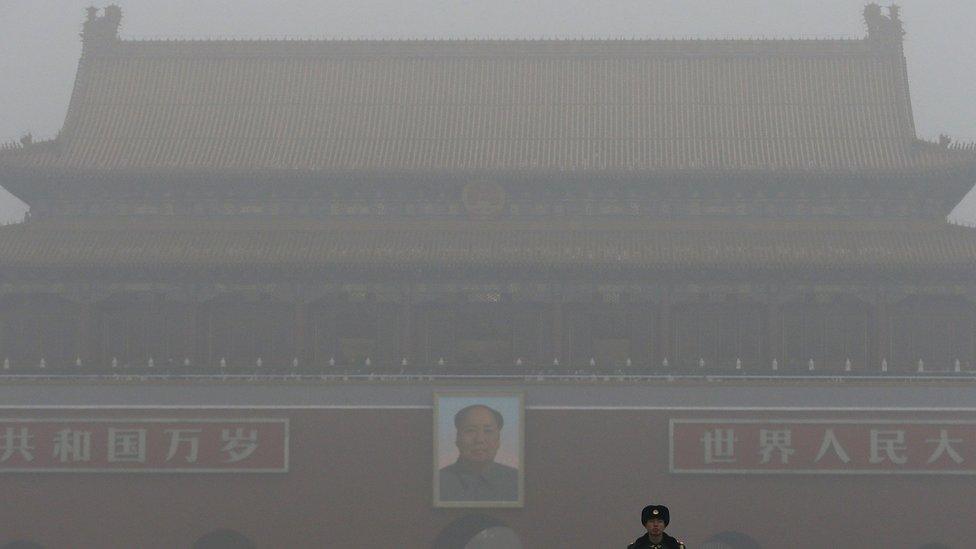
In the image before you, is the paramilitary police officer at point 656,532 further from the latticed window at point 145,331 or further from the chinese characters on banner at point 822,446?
the latticed window at point 145,331

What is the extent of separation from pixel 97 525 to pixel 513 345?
307 inches

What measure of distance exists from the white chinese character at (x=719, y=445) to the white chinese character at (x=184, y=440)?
27.3ft

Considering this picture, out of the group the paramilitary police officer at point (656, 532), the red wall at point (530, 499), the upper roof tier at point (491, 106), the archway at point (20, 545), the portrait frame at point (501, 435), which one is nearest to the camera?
the paramilitary police officer at point (656, 532)

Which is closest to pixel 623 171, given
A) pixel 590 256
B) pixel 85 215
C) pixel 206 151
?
pixel 590 256

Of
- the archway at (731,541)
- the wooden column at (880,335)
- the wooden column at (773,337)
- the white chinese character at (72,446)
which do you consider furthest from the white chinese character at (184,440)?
the wooden column at (880,335)

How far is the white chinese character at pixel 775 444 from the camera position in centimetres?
2325

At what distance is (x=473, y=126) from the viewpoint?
2766 centimetres

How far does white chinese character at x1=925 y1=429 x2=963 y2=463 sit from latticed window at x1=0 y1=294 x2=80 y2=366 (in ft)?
49.6

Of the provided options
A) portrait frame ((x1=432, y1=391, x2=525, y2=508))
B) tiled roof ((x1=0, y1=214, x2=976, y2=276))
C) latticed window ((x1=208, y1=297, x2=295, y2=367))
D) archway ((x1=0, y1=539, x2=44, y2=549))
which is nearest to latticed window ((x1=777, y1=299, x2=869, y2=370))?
tiled roof ((x1=0, y1=214, x2=976, y2=276))

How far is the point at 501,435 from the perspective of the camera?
23484 millimetres

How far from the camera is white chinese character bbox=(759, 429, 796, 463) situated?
2325 cm

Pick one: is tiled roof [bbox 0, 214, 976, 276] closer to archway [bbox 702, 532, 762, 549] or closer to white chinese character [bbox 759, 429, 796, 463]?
white chinese character [bbox 759, 429, 796, 463]

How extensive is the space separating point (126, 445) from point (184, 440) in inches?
37.5

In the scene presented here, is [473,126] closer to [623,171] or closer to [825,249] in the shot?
[623,171]
